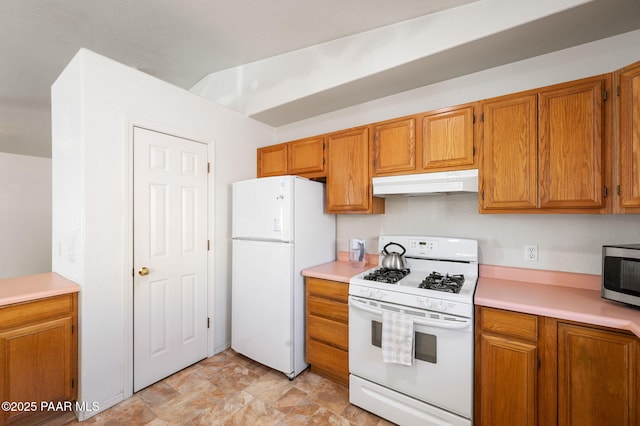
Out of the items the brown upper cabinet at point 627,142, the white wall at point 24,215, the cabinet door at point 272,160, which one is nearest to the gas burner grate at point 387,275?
the brown upper cabinet at point 627,142

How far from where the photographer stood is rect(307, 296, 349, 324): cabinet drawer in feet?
6.75

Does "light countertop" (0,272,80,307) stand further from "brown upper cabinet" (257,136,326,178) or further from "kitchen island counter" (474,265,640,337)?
"kitchen island counter" (474,265,640,337)

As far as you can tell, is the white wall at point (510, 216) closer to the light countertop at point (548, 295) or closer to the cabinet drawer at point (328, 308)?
the light countertop at point (548, 295)

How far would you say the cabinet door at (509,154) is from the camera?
1.67 meters

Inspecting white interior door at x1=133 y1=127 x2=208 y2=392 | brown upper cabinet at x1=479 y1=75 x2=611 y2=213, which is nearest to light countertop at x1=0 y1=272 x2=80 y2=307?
white interior door at x1=133 y1=127 x2=208 y2=392

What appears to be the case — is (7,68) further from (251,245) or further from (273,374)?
(273,374)

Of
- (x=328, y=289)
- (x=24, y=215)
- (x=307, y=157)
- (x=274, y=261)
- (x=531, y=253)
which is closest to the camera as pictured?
(x=531, y=253)

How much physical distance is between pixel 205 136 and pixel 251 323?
5.97 feet

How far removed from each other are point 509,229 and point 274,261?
73.7 inches

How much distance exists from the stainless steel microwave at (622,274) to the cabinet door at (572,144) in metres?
0.27

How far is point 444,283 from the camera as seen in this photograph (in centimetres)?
176

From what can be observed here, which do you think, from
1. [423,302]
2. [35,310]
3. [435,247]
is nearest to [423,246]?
[435,247]

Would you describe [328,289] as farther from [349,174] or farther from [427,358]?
[349,174]

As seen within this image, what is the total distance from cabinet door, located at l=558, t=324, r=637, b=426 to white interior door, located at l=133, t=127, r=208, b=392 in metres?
2.61
